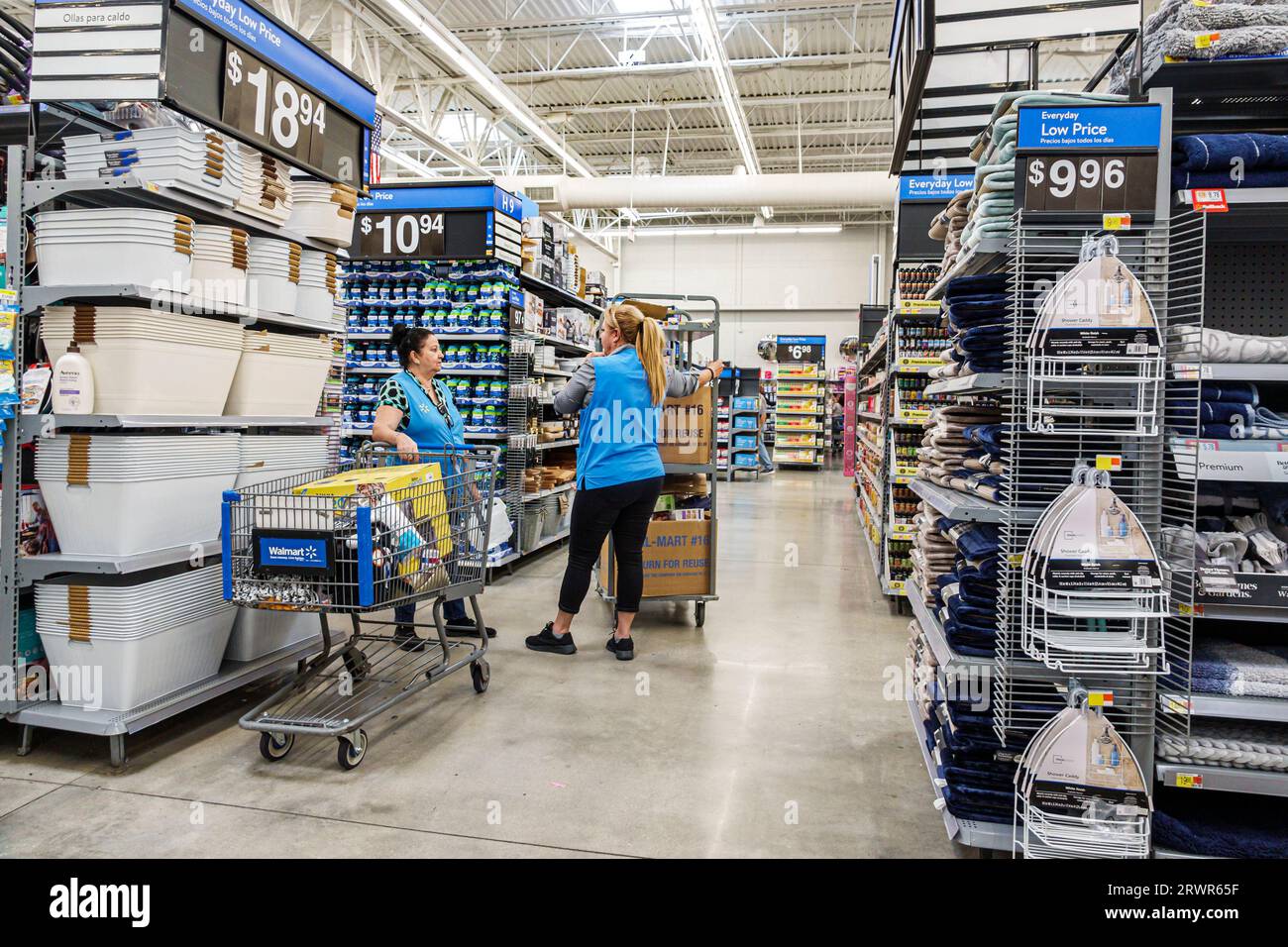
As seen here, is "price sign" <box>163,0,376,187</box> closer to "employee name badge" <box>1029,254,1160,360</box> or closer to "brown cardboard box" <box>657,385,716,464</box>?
"brown cardboard box" <box>657,385,716,464</box>

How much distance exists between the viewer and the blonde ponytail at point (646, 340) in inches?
161

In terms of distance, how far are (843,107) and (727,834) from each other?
15320mm

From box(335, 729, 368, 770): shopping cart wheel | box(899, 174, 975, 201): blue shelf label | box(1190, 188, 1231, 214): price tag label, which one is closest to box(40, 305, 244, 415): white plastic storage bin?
box(335, 729, 368, 770): shopping cart wheel

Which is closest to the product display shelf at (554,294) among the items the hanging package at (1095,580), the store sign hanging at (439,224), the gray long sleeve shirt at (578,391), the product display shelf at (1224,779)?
the store sign hanging at (439,224)

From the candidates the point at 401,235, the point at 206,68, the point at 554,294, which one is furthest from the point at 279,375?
the point at 554,294

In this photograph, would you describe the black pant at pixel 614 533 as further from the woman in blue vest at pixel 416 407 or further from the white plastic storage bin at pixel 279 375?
the white plastic storage bin at pixel 279 375

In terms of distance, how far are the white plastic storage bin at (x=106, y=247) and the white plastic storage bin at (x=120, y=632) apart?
41.6 inches

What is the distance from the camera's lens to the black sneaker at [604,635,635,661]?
4.32 m

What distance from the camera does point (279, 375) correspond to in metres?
3.50

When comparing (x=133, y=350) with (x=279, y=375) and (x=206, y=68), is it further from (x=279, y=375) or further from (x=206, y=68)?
(x=206, y=68)

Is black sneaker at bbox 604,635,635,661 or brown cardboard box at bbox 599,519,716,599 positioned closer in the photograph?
black sneaker at bbox 604,635,635,661

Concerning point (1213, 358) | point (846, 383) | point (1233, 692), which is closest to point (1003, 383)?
point (1213, 358)

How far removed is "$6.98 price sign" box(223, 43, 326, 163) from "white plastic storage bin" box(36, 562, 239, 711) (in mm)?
1791

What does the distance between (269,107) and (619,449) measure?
2.11 metres
